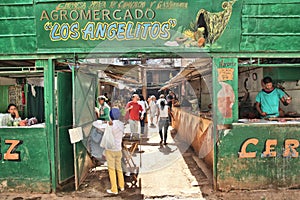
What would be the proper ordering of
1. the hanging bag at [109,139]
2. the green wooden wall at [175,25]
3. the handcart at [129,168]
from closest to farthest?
1. the green wooden wall at [175,25]
2. the hanging bag at [109,139]
3. the handcart at [129,168]

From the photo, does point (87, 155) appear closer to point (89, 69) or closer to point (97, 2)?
point (89, 69)

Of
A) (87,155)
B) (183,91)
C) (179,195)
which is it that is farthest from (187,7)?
(183,91)

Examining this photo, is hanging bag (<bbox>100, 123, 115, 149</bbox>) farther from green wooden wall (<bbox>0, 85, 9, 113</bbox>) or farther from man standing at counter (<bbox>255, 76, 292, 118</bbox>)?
green wooden wall (<bbox>0, 85, 9, 113</bbox>)

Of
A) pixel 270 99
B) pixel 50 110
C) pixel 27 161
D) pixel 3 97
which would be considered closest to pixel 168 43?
pixel 270 99

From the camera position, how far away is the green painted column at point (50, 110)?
520 centimetres

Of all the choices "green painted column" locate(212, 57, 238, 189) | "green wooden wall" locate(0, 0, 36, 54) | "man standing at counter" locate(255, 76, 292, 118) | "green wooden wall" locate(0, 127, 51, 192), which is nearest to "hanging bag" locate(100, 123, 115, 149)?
"green wooden wall" locate(0, 127, 51, 192)

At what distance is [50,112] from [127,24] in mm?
2387

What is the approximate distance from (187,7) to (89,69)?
3217mm

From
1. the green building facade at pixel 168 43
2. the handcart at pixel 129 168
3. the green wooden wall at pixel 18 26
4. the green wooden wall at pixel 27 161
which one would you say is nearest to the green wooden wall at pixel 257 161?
the green building facade at pixel 168 43

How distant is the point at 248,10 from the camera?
5109mm

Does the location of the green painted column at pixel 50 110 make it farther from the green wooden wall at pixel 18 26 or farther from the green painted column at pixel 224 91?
the green painted column at pixel 224 91

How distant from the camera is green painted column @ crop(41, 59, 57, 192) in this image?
17.1 ft

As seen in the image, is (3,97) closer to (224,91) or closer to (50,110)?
(50,110)

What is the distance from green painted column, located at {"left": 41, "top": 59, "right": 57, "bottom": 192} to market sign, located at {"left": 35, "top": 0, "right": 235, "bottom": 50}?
0.51m
